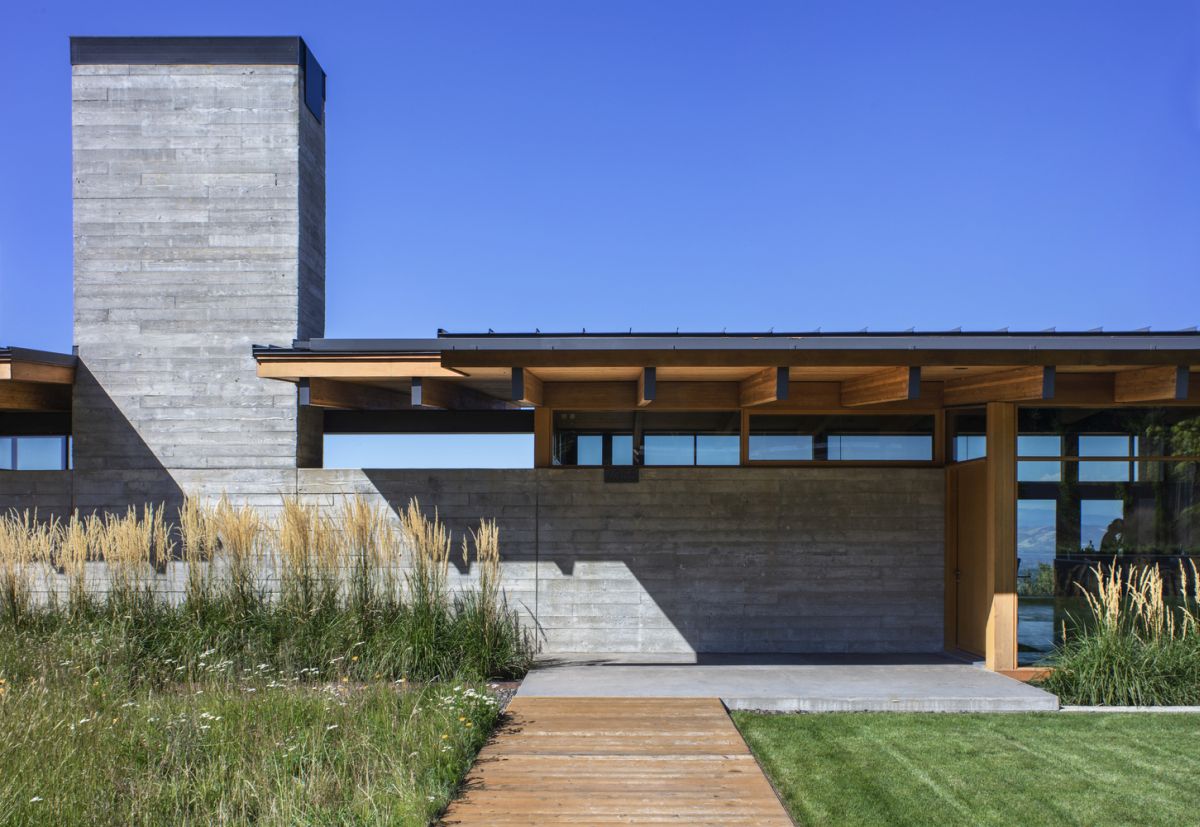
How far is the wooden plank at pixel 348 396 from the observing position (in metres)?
8.02

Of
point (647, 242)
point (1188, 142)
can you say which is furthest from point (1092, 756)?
point (1188, 142)

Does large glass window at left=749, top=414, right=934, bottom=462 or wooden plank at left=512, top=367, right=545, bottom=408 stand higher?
wooden plank at left=512, top=367, right=545, bottom=408

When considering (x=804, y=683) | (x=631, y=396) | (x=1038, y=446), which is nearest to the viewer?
(x=804, y=683)

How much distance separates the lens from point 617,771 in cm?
491

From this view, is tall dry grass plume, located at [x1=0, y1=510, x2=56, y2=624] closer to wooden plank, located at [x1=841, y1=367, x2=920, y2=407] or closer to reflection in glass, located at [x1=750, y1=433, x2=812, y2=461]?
reflection in glass, located at [x1=750, y1=433, x2=812, y2=461]

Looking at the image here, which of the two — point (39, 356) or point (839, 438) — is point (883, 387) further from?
point (39, 356)

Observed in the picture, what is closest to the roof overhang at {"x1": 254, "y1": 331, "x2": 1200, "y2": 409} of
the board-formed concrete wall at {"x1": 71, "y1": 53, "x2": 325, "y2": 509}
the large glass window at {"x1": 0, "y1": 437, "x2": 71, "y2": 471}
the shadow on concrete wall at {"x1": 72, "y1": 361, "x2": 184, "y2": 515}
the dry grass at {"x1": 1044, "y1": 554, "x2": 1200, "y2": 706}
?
the board-formed concrete wall at {"x1": 71, "y1": 53, "x2": 325, "y2": 509}

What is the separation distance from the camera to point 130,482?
9070mm

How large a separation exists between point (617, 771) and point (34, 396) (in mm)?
7627

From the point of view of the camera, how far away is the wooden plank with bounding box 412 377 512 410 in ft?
25.6

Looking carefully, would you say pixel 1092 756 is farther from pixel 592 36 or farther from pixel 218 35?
pixel 592 36

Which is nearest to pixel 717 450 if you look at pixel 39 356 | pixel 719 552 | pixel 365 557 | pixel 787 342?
pixel 719 552

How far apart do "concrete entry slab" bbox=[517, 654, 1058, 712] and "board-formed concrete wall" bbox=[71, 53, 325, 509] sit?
428 centimetres

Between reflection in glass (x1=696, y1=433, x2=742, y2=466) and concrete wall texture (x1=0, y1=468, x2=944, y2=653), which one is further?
reflection in glass (x1=696, y1=433, x2=742, y2=466)
